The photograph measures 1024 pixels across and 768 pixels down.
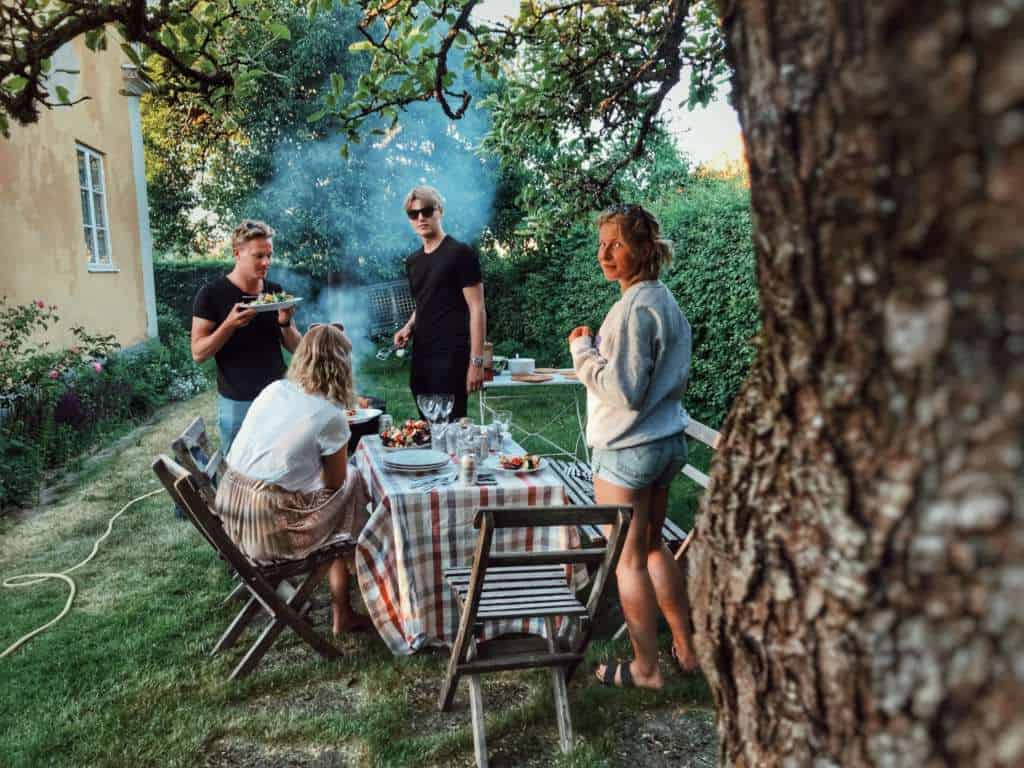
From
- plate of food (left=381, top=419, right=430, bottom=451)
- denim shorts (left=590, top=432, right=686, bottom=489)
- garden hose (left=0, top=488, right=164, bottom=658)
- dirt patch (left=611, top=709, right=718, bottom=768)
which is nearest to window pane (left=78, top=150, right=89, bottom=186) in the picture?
garden hose (left=0, top=488, right=164, bottom=658)

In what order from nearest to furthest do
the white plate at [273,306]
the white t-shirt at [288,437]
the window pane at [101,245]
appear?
the white t-shirt at [288,437]
the white plate at [273,306]
the window pane at [101,245]

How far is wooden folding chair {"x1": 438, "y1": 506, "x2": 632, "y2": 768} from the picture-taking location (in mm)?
2666

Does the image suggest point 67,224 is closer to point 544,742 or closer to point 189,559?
point 189,559

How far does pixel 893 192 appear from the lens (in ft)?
2.68

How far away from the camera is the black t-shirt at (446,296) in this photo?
4.93 meters

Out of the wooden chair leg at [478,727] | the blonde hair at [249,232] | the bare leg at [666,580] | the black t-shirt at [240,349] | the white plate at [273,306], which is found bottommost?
the wooden chair leg at [478,727]

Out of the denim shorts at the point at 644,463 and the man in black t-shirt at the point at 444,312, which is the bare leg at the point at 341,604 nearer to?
the man in black t-shirt at the point at 444,312

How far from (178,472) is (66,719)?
3.79ft

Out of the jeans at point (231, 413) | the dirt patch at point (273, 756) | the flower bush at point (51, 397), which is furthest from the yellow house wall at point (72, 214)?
the dirt patch at point (273, 756)

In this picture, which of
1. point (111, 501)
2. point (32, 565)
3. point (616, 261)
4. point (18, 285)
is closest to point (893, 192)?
point (616, 261)

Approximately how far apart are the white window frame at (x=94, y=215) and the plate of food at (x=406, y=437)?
814cm

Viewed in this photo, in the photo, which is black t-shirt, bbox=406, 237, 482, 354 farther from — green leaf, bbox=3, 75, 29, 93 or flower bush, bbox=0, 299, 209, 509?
flower bush, bbox=0, 299, 209, 509

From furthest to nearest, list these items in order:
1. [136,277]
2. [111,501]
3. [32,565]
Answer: [136,277] < [111,501] < [32,565]

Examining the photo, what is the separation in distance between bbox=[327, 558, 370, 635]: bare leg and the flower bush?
3.67 meters
